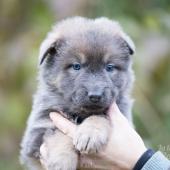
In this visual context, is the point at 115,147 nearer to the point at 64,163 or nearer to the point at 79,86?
the point at 64,163

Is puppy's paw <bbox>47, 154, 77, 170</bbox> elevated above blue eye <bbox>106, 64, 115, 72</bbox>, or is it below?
below

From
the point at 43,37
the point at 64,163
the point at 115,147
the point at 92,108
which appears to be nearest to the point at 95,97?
the point at 92,108

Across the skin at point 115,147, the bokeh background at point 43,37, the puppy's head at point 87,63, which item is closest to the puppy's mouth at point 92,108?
the puppy's head at point 87,63

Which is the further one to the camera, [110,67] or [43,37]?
→ [43,37]

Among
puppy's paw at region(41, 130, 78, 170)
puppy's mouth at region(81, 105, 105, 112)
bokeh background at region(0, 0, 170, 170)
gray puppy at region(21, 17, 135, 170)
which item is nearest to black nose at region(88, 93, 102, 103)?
gray puppy at region(21, 17, 135, 170)

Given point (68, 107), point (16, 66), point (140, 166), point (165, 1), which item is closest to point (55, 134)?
point (68, 107)

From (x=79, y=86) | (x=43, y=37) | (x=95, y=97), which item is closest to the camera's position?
(x=95, y=97)

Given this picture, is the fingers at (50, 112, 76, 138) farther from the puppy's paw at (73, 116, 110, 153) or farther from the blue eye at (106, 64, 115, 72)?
the blue eye at (106, 64, 115, 72)
